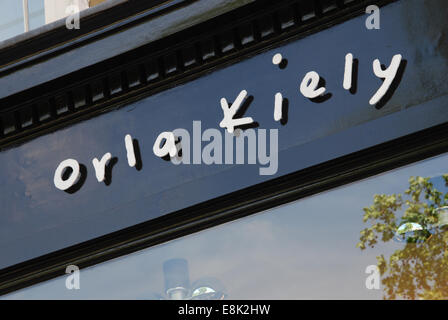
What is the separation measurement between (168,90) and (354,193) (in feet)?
5.40

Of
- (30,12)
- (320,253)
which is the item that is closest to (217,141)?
(320,253)

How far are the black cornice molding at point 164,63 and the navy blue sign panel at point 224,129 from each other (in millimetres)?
77

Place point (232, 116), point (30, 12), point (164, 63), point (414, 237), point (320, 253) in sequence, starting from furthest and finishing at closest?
1. point (30, 12)
2. point (164, 63)
3. point (232, 116)
4. point (320, 253)
5. point (414, 237)

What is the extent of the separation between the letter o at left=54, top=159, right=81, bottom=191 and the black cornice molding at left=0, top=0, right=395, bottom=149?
1.13ft

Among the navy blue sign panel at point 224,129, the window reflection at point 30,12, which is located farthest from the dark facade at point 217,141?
the window reflection at point 30,12

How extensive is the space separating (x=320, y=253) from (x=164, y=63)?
6.21 ft

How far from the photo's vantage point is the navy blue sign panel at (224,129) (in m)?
5.10

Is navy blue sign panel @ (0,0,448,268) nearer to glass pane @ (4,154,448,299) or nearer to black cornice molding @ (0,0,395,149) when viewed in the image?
black cornice molding @ (0,0,395,149)

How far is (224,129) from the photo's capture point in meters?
5.46

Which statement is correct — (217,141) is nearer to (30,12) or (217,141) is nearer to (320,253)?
(320,253)

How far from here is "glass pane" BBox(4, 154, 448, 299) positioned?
15.5ft
